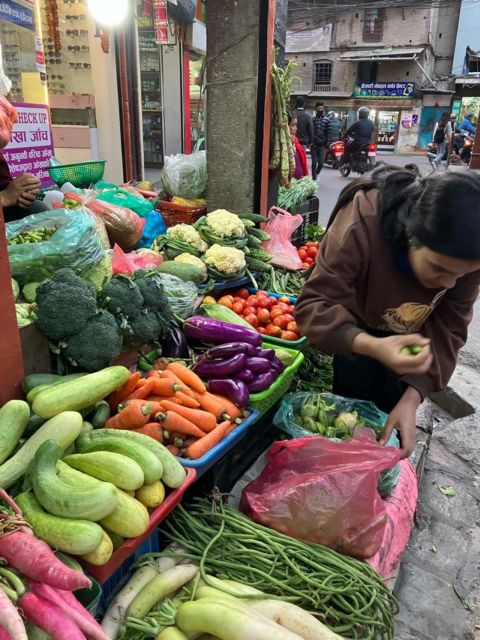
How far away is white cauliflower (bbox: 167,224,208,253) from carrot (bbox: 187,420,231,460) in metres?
2.25

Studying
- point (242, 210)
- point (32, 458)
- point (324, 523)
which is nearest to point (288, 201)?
point (242, 210)

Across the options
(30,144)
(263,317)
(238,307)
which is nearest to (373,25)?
(30,144)

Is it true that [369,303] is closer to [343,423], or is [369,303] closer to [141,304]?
[343,423]

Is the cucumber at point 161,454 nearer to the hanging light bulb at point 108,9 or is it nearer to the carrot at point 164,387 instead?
the carrot at point 164,387

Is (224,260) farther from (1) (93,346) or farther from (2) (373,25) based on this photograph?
(2) (373,25)

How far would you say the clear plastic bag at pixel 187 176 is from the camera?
197 inches

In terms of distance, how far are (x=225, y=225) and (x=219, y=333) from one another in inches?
66.6

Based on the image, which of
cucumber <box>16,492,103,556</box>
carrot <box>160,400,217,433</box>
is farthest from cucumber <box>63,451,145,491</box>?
carrot <box>160,400,217,433</box>

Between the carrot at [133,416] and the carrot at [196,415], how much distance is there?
140 mm

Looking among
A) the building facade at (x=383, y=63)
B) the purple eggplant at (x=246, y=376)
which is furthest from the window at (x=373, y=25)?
the purple eggplant at (x=246, y=376)

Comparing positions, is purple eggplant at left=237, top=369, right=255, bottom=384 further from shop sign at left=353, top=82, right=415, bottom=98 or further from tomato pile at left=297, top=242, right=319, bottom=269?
shop sign at left=353, top=82, right=415, bottom=98

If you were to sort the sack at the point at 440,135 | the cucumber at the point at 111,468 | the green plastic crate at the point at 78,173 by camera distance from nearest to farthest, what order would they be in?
1. the cucumber at the point at 111,468
2. the green plastic crate at the point at 78,173
3. the sack at the point at 440,135

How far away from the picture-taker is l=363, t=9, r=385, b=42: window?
32.0 m

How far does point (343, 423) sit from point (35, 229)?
212 cm
